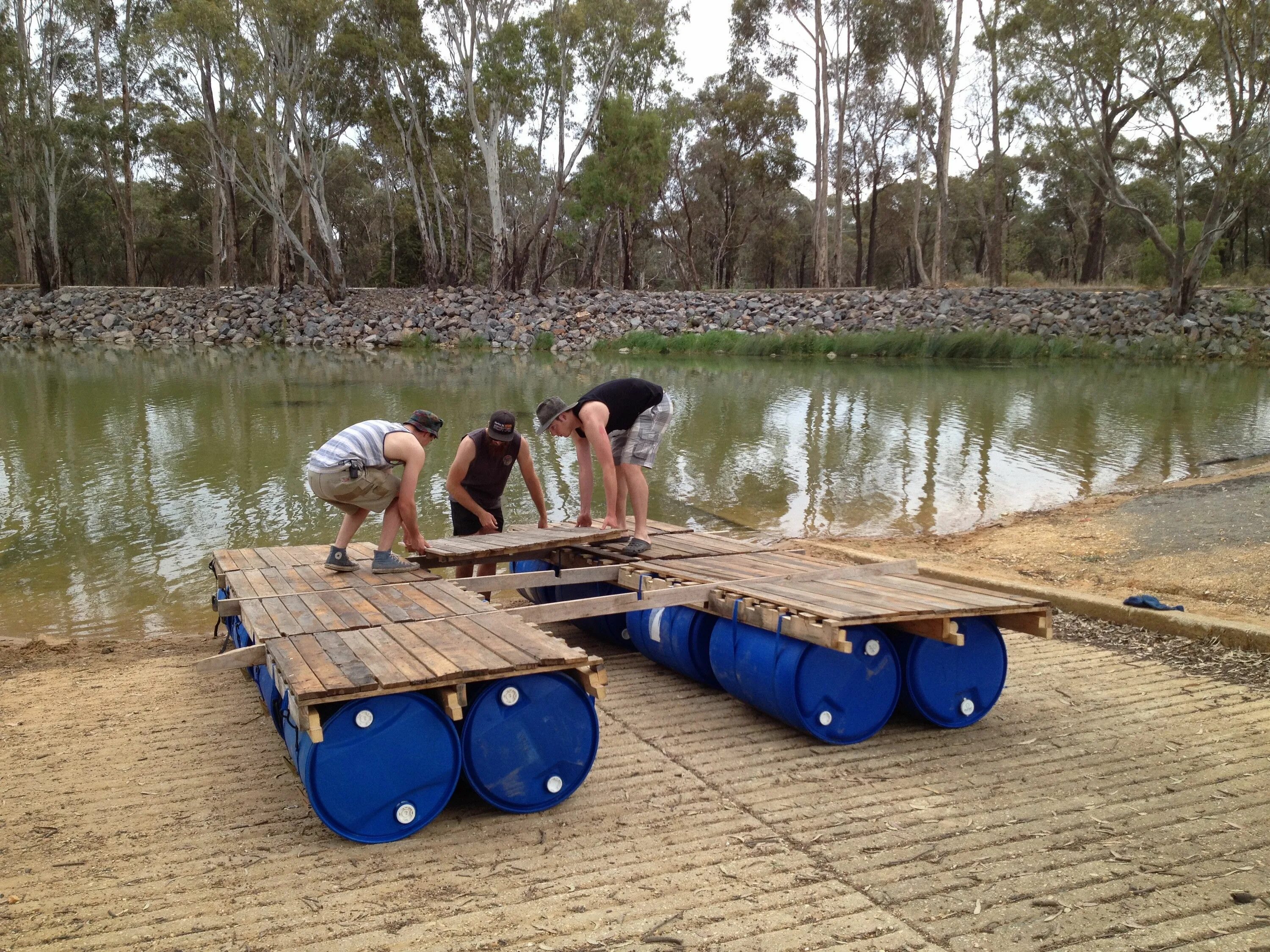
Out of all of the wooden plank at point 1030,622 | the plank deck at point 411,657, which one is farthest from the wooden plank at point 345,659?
the wooden plank at point 1030,622

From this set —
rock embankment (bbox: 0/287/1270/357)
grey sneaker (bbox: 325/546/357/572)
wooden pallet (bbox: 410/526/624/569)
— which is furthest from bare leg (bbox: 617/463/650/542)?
rock embankment (bbox: 0/287/1270/357)

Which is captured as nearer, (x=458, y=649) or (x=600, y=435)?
(x=458, y=649)

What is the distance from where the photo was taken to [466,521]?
7.26m

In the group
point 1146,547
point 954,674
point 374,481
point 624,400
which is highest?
point 624,400

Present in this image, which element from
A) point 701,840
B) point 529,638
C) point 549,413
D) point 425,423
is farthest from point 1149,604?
point 425,423

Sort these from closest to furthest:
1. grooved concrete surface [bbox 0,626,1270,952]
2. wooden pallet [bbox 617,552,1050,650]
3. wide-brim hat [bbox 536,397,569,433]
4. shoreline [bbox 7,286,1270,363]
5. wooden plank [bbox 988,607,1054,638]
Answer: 1. grooved concrete surface [bbox 0,626,1270,952]
2. wooden pallet [bbox 617,552,1050,650]
3. wooden plank [bbox 988,607,1054,638]
4. wide-brim hat [bbox 536,397,569,433]
5. shoreline [bbox 7,286,1270,363]

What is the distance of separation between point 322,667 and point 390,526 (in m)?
2.03

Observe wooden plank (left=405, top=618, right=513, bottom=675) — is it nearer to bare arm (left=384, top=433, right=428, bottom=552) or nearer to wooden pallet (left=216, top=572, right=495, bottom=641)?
wooden pallet (left=216, top=572, right=495, bottom=641)

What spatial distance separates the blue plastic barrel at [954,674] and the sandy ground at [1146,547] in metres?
2.54

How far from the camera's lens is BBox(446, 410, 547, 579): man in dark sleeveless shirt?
659 centimetres

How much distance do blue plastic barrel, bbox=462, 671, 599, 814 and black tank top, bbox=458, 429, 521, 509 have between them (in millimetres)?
2878

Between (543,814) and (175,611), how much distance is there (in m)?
4.84

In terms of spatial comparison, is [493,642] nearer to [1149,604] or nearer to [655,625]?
[655,625]

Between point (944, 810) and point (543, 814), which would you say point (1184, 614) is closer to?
point (944, 810)
